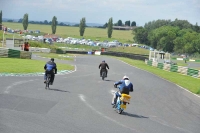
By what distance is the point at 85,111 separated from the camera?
16.7 metres

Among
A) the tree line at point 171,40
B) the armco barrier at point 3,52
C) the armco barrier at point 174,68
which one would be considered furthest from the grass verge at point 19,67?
the tree line at point 171,40

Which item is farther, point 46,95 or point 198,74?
point 198,74

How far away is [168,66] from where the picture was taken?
176 ft

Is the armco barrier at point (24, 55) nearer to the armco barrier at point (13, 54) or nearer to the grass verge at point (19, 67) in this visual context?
the armco barrier at point (13, 54)

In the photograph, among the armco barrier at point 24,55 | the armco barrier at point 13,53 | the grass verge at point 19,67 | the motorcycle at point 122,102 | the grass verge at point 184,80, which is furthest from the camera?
the armco barrier at point 24,55

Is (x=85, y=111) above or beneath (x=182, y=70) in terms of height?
above

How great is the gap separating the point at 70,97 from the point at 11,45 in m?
38.5

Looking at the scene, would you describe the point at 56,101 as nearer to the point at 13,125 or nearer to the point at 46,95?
the point at 46,95

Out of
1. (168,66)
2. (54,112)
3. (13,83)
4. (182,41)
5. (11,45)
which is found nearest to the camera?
(54,112)

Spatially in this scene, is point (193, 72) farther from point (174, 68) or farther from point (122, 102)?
point (122, 102)

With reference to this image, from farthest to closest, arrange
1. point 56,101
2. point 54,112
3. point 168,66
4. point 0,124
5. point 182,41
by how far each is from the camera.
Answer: point 182,41 < point 168,66 < point 56,101 < point 54,112 < point 0,124

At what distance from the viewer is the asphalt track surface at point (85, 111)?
13.1 m

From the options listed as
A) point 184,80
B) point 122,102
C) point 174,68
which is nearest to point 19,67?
point 184,80

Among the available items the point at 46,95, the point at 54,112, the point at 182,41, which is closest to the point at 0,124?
the point at 54,112
